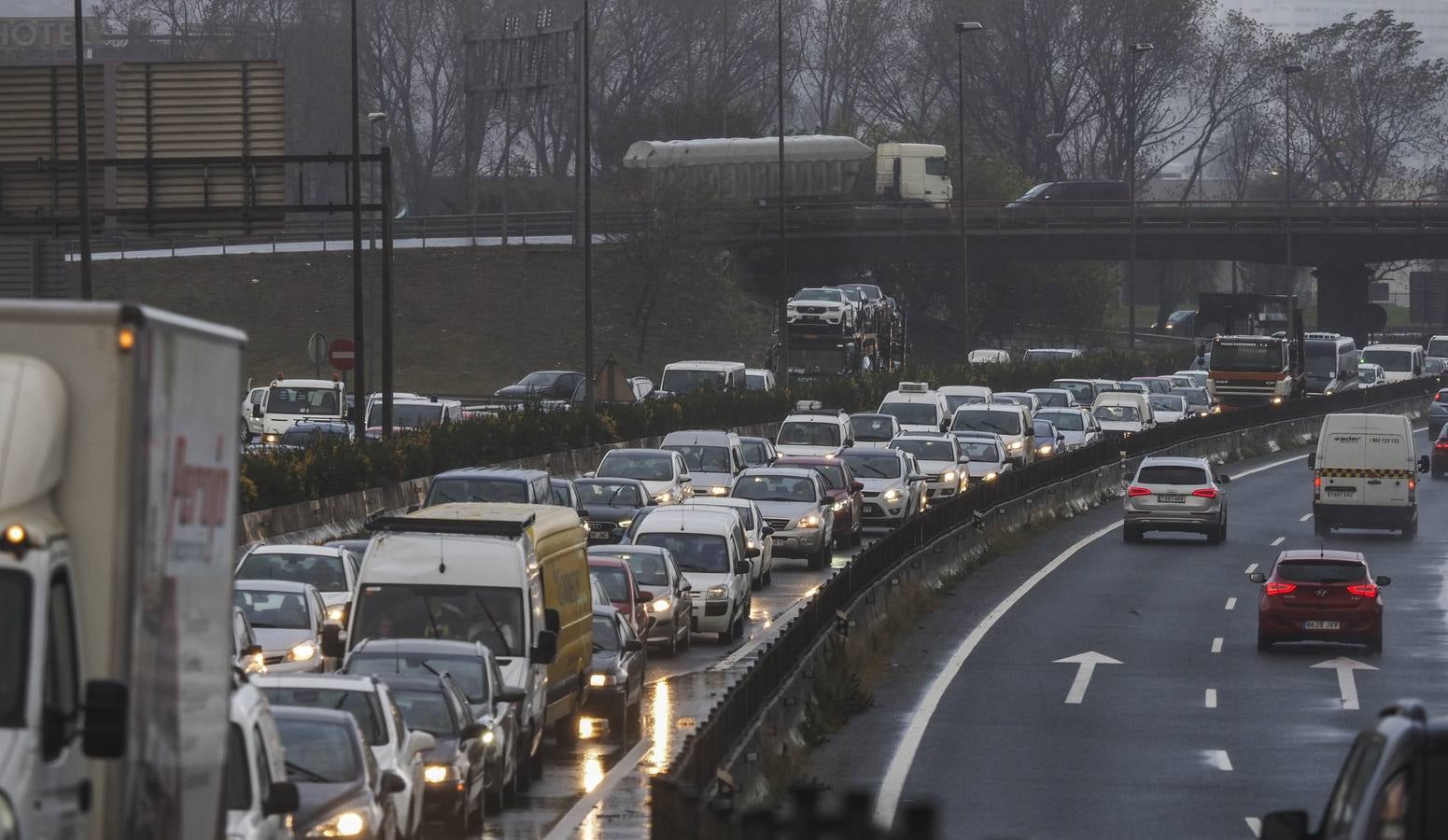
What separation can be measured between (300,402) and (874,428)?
41.5 ft

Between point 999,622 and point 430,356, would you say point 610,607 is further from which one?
point 430,356

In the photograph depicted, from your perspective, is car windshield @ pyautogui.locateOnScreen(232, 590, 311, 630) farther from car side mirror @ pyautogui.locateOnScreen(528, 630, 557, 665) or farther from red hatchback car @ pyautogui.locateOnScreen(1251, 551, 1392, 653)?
red hatchback car @ pyautogui.locateOnScreen(1251, 551, 1392, 653)

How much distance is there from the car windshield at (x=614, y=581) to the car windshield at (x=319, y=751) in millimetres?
12627

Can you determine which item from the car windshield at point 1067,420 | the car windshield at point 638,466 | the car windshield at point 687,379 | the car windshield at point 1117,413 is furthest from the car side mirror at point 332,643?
the car windshield at point 1117,413

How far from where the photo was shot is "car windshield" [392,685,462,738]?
18391mm

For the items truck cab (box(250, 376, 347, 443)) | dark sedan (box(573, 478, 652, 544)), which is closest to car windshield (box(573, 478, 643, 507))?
dark sedan (box(573, 478, 652, 544))

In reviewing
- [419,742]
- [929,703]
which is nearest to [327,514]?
[929,703]

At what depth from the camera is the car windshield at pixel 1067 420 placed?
6303cm

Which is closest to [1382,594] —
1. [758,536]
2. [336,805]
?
[758,536]

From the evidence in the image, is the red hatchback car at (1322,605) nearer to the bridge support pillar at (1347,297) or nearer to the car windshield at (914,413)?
the car windshield at (914,413)

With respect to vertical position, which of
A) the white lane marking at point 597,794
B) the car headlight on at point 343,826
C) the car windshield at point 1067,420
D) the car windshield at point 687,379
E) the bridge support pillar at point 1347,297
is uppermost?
the bridge support pillar at point 1347,297

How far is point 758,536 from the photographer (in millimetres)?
37188

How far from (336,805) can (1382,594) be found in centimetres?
2876

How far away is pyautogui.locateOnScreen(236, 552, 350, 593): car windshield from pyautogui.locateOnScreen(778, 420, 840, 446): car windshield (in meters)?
24.3
